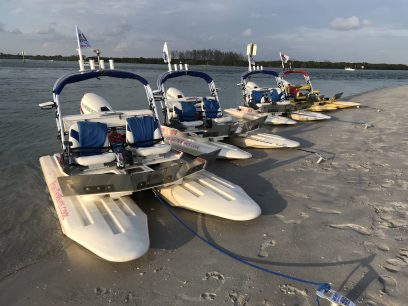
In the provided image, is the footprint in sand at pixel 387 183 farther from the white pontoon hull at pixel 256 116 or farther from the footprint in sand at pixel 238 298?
the white pontoon hull at pixel 256 116

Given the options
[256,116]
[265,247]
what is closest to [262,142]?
[256,116]

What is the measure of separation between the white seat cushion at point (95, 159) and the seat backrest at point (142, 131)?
→ 0.79 metres

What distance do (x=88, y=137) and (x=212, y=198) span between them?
2.68 metres

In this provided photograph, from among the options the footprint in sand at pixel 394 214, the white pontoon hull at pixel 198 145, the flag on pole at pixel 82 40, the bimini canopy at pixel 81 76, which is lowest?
the footprint in sand at pixel 394 214

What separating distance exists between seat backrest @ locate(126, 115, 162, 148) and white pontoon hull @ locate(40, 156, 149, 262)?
60.3 inches

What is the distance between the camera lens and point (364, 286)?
4000 mm

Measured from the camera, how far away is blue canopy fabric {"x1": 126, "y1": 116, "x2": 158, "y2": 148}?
704cm

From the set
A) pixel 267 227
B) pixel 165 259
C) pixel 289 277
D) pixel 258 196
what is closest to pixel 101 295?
pixel 165 259

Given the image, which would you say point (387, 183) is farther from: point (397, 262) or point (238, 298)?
point (238, 298)

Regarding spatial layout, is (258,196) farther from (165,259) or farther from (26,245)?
(26,245)

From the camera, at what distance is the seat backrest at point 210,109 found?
36.6ft

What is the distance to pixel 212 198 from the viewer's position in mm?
5762

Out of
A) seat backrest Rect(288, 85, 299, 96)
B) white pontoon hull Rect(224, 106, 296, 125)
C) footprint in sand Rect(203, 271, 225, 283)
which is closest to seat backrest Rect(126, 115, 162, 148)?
footprint in sand Rect(203, 271, 225, 283)

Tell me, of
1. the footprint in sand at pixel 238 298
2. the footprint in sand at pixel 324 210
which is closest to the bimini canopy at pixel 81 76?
the footprint in sand at pixel 324 210
